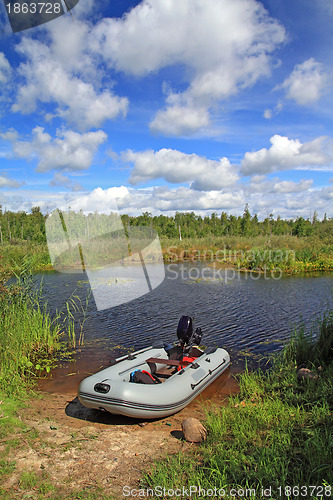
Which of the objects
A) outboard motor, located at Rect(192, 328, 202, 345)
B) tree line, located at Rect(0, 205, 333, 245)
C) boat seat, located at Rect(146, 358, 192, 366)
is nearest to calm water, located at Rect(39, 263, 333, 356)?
outboard motor, located at Rect(192, 328, 202, 345)

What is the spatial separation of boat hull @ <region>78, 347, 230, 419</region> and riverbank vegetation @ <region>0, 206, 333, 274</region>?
259cm

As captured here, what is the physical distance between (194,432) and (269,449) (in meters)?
0.95

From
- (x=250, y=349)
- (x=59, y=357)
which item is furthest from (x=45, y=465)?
(x=250, y=349)

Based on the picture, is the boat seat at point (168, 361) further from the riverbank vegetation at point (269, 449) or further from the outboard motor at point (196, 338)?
the riverbank vegetation at point (269, 449)

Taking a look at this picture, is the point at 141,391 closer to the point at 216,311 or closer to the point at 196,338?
the point at 196,338

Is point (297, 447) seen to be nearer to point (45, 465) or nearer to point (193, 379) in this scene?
point (193, 379)

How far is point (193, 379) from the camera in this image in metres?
4.88

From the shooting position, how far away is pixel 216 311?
10.3 meters

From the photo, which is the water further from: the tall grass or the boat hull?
the boat hull

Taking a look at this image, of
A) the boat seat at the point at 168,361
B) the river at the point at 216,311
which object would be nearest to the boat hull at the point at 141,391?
the boat seat at the point at 168,361

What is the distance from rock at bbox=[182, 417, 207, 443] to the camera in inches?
143

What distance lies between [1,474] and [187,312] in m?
7.51

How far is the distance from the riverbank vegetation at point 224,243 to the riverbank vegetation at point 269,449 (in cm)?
376

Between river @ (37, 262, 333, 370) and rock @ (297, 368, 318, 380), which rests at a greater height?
rock @ (297, 368, 318, 380)
